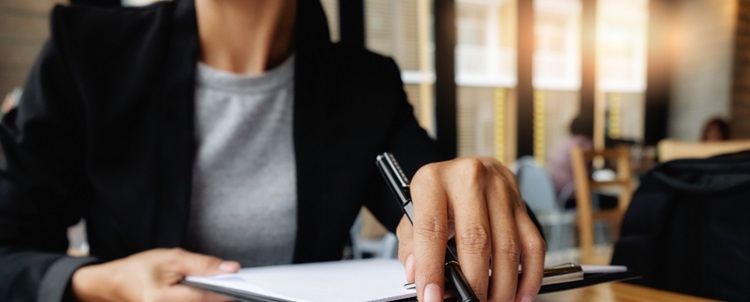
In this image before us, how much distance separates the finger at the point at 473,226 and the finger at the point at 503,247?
0.04 feet

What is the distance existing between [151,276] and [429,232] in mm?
307

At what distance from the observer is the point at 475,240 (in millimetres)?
439

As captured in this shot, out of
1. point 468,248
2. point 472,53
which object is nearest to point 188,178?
point 468,248

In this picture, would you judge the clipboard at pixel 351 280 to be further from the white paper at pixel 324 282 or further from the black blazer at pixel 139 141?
the black blazer at pixel 139 141

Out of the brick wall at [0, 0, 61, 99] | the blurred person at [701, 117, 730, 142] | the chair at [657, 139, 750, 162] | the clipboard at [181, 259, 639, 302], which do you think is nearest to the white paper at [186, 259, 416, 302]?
the clipboard at [181, 259, 639, 302]

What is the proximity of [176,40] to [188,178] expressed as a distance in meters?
0.21

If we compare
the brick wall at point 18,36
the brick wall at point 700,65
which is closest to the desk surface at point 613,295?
the brick wall at point 18,36

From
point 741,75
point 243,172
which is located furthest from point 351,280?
point 741,75

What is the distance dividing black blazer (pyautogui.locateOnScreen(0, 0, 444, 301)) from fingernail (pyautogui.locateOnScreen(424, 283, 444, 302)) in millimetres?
392

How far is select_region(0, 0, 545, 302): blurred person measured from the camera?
2.23 feet

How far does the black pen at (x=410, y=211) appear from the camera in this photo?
40 cm

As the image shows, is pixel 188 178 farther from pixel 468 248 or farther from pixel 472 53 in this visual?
pixel 472 53

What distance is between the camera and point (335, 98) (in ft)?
2.79

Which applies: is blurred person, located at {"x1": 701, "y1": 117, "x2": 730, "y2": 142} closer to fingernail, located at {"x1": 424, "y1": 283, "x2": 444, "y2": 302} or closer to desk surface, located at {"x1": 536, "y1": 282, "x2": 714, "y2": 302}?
desk surface, located at {"x1": 536, "y1": 282, "x2": 714, "y2": 302}
